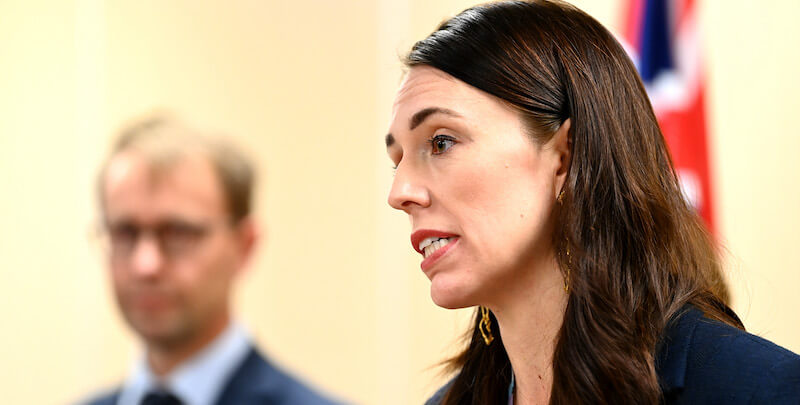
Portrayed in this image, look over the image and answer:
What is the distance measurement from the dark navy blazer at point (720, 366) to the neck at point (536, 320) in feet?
0.54

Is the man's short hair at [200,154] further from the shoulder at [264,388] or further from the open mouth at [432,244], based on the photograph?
the open mouth at [432,244]

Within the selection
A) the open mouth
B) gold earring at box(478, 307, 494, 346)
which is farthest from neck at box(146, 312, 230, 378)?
the open mouth

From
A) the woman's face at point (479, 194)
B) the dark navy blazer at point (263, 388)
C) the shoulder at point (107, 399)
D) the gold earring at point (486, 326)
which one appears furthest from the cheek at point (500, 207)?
the shoulder at point (107, 399)

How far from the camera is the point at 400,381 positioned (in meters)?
4.80

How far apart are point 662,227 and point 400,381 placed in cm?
355

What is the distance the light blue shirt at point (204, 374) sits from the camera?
304 cm

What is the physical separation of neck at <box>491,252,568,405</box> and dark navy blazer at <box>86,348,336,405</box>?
1623mm

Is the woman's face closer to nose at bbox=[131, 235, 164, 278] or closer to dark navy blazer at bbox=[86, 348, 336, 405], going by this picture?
dark navy blazer at bbox=[86, 348, 336, 405]

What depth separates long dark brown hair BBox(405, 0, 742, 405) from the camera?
1.30 m

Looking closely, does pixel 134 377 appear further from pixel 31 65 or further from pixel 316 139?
pixel 31 65

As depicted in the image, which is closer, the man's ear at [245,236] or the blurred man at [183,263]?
the blurred man at [183,263]

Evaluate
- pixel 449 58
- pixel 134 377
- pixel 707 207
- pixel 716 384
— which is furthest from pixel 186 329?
pixel 716 384

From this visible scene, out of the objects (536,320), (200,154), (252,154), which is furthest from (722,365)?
(252,154)

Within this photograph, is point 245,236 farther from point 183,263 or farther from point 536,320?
point 536,320
